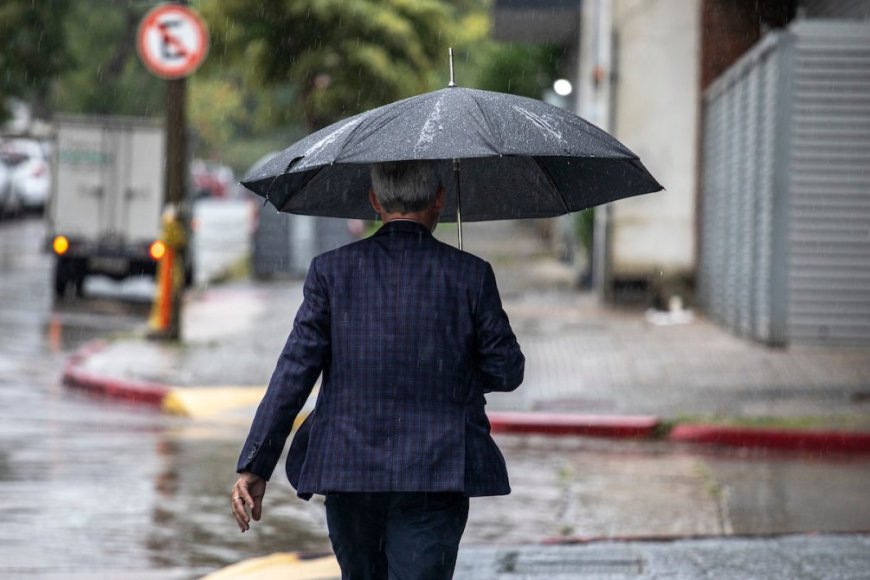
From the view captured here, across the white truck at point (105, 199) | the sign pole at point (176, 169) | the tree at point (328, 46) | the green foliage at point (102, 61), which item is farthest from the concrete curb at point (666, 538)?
the green foliage at point (102, 61)

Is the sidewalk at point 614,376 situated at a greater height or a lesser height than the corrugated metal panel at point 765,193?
lesser

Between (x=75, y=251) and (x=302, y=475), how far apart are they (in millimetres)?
17592

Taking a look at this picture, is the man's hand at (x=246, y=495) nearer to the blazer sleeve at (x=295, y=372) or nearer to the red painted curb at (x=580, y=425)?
the blazer sleeve at (x=295, y=372)

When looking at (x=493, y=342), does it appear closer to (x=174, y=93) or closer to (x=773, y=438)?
(x=773, y=438)

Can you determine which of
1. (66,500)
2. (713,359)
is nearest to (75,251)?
(713,359)

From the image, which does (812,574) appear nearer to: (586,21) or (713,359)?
(713,359)

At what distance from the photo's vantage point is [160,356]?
13820 millimetres

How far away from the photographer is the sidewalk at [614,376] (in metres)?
10.5

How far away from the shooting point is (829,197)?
14.0 metres

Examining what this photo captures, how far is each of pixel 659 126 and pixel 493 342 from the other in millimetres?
15513

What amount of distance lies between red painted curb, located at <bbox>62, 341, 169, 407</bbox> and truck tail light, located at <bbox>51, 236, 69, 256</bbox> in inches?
306

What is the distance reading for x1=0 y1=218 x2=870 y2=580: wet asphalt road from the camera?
6930 millimetres

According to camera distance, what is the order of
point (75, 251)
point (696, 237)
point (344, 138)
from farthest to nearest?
point (75, 251) < point (696, 237) < point (344, 138)

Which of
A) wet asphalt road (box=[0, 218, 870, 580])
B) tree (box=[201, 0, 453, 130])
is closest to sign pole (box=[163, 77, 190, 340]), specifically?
wet asphalt road (box=[0, 218, 870, 580])
